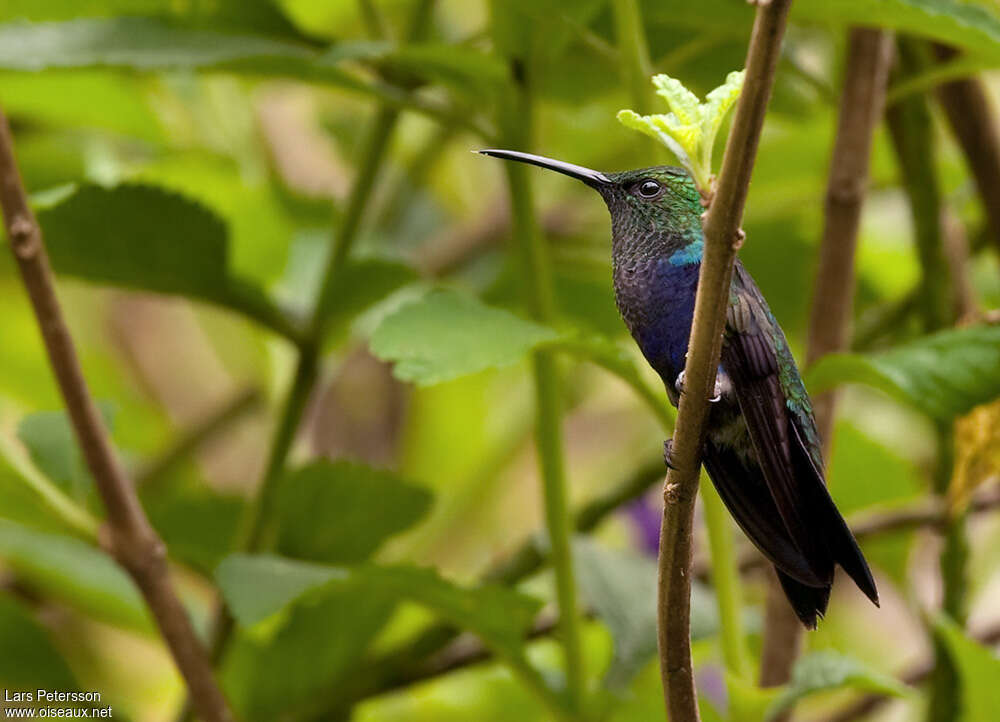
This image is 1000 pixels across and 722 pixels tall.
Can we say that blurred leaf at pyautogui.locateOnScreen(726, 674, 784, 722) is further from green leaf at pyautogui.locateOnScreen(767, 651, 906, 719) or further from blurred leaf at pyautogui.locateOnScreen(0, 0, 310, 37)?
Result: blurred leaf at pyautogui.locateOnScreen(0, 0, 310, 37)

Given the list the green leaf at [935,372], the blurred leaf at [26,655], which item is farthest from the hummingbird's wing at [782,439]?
the blurred leaf at [26,655]

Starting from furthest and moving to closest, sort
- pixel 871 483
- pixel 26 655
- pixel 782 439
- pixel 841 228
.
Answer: pixel 871 483 < pixel 26 655 < pixel 841 228 < pixel 782 439

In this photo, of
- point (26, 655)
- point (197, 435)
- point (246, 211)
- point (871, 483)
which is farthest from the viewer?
point (197, 435)

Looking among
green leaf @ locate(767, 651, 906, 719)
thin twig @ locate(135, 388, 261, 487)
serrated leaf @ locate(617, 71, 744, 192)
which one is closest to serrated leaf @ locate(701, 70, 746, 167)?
serrated leaf @ locate(617, 71, 744, 192)

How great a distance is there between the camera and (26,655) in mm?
1461

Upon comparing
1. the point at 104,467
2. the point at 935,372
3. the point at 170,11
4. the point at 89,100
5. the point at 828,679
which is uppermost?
the point at 89,100

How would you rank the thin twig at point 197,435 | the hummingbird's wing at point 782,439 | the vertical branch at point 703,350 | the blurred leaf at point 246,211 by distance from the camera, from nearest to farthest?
the vertical branch at point 703,350 < the hummingbird's wing at point 782,439 < the blurred leaf at point 246,211 < the thin twig at point 197,435

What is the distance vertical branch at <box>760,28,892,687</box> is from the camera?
121cm

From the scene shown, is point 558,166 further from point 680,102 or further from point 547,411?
point 547,411

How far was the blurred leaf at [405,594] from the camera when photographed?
3.53ft

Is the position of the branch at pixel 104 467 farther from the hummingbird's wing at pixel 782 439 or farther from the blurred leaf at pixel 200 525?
the hummingbird's wing at pixel 782 439

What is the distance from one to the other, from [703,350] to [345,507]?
0.89 metres

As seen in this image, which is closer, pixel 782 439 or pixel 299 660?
pixel 782 439

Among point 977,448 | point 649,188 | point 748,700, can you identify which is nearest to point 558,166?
point 649,188
